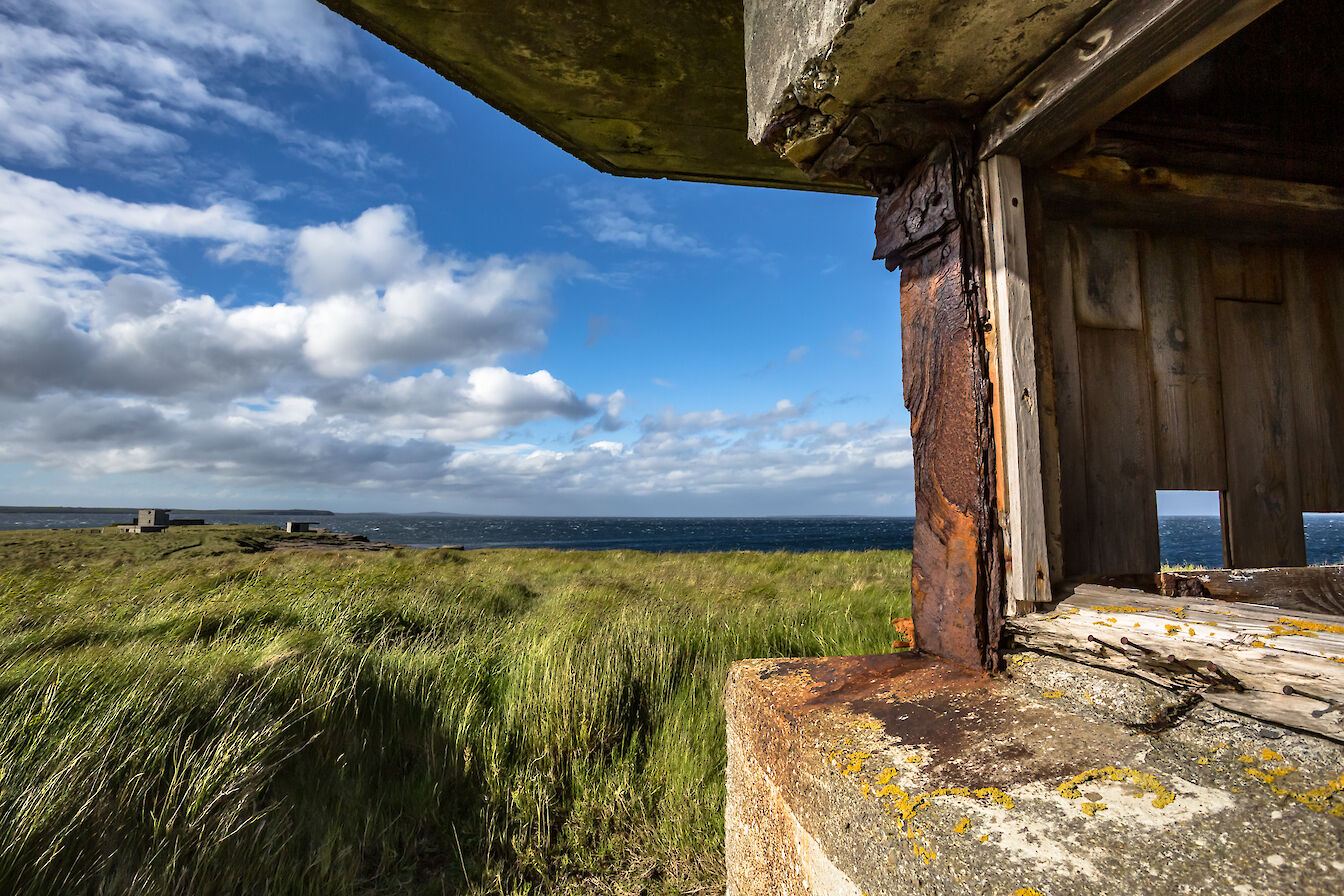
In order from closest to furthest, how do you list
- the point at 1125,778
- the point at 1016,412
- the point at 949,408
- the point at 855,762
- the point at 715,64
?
the point at 1125,778
the point at 855,762
the point at 1016,412
the point at 949,408
the point at 715,64

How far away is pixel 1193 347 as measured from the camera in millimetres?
2158

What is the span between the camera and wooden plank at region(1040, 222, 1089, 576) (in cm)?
193

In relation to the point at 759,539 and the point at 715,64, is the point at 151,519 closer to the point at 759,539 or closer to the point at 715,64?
the point at 715,64

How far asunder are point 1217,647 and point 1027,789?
1.60 feet

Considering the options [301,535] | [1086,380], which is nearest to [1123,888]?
[1086,380]

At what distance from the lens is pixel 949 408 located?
1781mm

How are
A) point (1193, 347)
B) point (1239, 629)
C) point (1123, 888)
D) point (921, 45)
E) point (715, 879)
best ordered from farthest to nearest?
point (715, 879) → point (1193, 347) → point (921, 45) → point (1239, 629) → point (1123, 888)

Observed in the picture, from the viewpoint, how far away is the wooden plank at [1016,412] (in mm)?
1616

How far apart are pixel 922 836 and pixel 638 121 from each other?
2.81 meters

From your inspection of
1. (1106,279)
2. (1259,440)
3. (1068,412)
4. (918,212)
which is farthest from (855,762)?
(1259,440)

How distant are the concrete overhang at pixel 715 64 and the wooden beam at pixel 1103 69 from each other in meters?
0.05

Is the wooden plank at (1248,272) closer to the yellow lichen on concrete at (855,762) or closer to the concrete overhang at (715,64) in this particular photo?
the concrete overhang at (715,64)

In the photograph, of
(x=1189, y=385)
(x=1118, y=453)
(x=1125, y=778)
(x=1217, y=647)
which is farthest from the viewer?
(x=1189, y=385)

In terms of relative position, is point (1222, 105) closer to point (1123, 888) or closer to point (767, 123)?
point (767, 123)
